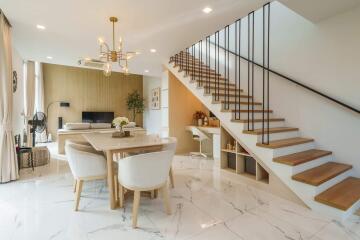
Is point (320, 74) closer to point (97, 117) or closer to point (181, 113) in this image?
point (181, 113)

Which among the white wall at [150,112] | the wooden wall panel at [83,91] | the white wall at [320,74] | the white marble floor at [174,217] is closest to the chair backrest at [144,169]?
the white marble floor at [174,217]

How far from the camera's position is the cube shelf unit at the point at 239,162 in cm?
311

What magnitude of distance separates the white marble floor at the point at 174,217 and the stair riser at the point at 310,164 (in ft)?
1.46

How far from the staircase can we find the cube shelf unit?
49 centimetres

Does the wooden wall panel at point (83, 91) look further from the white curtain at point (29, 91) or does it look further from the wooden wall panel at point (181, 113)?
the wooden wall panel at point (181, 113)

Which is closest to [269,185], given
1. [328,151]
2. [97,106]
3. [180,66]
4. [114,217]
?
[328,151]

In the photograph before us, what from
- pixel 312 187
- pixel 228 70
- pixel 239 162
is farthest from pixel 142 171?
pixel 228 70

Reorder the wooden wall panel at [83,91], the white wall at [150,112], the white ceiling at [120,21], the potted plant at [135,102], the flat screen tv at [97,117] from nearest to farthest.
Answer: the white ceiling at [120,21] < the wooden wall panel at [83,91] < the white wall at [150,112] < the flat screen tv at [97,117] < the potted plant at [135,102]

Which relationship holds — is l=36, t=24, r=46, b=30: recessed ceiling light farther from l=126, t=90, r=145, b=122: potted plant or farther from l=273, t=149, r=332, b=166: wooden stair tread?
l=126, t=90, r=145, b=122: potted plant

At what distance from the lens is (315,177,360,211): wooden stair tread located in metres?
2.08

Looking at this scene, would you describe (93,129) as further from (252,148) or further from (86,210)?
(252,148)

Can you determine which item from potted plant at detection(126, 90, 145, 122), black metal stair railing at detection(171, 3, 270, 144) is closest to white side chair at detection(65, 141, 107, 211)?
black metal stair railing at detection(171, 3, 270, 144)

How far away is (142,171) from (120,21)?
7.97 feet

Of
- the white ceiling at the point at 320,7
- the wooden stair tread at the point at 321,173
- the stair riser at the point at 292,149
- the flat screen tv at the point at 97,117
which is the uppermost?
the white ceiling at the point at 320,7
